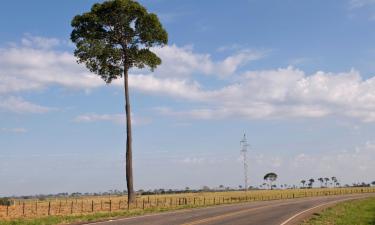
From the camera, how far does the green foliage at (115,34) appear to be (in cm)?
4638

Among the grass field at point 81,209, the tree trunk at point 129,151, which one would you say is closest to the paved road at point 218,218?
the grass field at point 81,209

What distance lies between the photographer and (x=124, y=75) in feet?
153

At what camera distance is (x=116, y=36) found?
4722cm

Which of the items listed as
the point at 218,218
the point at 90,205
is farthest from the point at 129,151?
the point at 218,218

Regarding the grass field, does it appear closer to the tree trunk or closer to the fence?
the fence

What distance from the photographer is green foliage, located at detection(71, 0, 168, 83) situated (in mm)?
46375

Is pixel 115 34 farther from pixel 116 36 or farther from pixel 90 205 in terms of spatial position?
pixel 90 205

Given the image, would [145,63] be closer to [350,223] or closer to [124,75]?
[124,75]

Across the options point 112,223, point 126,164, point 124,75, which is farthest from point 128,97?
point 112,223

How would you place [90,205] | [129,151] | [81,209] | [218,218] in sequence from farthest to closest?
[90,205]
[129,151]
[81,209]
[218,218]

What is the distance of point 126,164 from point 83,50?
35.8 feet

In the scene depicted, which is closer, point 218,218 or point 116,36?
point 218,218

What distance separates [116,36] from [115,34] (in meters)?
0.20

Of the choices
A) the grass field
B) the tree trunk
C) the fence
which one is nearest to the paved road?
the grass field
